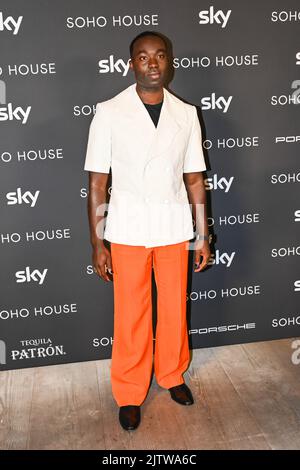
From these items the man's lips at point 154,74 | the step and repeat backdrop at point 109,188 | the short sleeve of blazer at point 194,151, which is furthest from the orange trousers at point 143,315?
the man's lips at point 154,74

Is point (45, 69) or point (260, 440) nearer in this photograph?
point (260, 440)

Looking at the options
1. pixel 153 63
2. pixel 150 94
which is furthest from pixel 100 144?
pixel 153 63

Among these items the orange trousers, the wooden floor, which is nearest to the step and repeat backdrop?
the wooden floor

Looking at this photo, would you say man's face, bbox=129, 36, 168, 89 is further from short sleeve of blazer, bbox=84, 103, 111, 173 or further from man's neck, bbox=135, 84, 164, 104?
short sleeve of blazer, bbox=84, 103, 111, 173

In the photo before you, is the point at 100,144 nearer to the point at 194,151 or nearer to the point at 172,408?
the point at 194,151

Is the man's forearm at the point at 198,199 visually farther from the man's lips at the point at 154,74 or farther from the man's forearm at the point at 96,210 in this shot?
the man's lips at the point at 154,74

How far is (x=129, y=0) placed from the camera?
2762 millimetres

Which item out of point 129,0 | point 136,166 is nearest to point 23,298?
point 136,166

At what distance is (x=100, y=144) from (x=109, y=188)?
62cm

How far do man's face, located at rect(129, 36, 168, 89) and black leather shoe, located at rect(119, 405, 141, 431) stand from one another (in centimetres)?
158

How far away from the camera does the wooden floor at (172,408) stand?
243 centimetres

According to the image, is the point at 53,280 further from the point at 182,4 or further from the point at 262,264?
the point at 182,4

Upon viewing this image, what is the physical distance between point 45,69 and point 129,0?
22.9 inches

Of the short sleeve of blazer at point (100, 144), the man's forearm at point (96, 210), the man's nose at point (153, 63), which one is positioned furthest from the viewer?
the man's forearm at point (96, 210)
